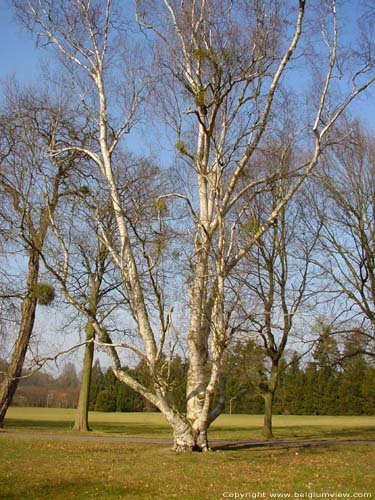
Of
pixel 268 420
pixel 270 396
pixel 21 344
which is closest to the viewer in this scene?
pixel 21 344

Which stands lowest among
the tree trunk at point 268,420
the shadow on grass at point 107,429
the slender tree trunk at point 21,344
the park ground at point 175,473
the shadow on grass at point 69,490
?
the shadow on grass at point 69,490

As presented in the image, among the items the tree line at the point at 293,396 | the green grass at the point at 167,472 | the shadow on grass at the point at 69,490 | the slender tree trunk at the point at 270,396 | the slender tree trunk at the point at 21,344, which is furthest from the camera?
the tree line at the point at 293,396

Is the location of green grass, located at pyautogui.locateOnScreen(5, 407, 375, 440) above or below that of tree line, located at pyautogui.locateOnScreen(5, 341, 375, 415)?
below

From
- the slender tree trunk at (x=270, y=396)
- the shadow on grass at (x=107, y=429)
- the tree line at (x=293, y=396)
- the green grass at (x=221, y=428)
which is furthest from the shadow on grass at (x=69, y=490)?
the tree line at (x=293, y=396)

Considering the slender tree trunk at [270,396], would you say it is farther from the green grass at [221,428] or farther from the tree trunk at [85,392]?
the tree trunk at [85,392]

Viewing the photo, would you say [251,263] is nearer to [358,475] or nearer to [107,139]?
[107,139]

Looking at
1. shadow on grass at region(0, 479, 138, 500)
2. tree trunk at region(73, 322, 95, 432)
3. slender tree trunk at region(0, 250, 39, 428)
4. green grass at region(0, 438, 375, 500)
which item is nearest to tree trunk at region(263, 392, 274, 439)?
green grass at region(0, 438, 375, 500)

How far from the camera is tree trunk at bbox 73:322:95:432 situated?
22.9 meters

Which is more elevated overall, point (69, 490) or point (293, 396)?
point (293, 396)

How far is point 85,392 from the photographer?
77.1 feet

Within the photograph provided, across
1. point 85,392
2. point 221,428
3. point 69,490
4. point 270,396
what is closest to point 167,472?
point 69,490

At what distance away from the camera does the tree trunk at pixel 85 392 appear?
75.2 ft

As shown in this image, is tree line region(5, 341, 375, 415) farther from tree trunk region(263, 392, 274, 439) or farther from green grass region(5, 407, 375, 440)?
tree trunk region(263, 392, 274, 439)

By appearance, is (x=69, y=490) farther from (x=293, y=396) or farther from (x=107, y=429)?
(x=293, y=396)
